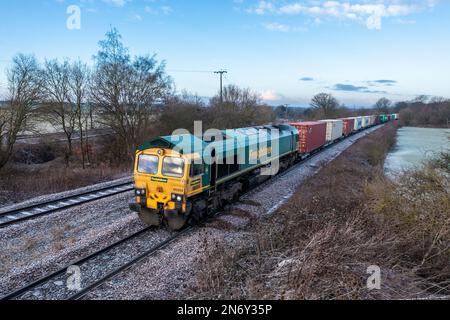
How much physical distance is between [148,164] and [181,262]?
368 cm

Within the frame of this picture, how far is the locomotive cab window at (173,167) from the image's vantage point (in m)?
10.2

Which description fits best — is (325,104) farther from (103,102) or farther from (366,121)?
(103,102)

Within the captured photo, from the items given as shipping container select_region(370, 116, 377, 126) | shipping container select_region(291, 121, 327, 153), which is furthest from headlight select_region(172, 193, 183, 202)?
shipping container select_region(370, 116, 377, 126)

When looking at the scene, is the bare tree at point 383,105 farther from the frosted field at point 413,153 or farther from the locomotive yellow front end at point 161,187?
the locomotive yellow front end at point 161,187

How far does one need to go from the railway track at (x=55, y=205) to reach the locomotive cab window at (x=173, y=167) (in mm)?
5539

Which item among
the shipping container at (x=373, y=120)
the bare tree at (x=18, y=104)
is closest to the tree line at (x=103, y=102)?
the bare tree at (x=18, y=104)

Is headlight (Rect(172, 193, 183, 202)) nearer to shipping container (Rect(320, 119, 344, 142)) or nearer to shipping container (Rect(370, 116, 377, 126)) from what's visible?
shipping container (Rect(320, 119, 344, 142))

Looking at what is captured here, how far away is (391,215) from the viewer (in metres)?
9.95
